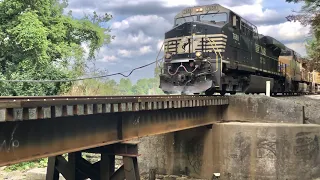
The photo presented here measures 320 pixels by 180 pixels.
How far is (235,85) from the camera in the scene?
15.1m

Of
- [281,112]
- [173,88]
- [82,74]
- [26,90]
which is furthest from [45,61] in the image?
[281,112]

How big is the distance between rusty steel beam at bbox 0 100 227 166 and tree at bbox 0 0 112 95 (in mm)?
13405

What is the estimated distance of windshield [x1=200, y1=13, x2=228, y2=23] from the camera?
46.7 ft

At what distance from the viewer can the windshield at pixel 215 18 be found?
14236mm

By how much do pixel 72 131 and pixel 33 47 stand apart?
15.7m

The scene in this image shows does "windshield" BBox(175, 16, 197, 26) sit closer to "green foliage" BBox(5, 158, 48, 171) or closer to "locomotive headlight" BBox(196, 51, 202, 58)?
"locomotive headlight" BBox(196, 51, 202, 58)

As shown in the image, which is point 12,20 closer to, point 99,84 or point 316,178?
point 99,84

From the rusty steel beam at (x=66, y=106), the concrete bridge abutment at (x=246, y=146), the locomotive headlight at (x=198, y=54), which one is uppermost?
the locomotive headlight at (x=198, y=54)

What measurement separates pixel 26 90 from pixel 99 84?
29.1 feet

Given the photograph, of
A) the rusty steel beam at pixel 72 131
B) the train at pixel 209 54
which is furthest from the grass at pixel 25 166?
the rusty steel beam at pixel 72 131

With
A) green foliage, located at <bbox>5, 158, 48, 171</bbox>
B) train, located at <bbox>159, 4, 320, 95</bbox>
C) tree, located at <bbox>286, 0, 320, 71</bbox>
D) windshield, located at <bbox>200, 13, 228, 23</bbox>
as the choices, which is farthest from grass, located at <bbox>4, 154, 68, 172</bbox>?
tree, located at <bbox>286, 0, 320, 71</bbox>

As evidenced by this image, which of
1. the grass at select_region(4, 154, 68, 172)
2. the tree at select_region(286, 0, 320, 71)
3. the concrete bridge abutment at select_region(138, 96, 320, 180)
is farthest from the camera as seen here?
the tree at select_region(286, 0, 320, 71)

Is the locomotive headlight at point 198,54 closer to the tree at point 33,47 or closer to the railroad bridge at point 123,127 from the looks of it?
the railroad bridge at point 123,127

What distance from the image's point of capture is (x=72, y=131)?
6.38 meters
